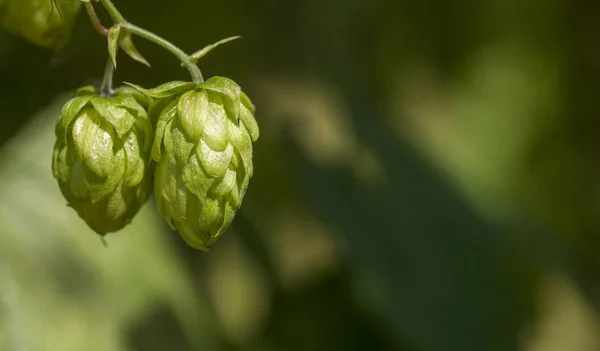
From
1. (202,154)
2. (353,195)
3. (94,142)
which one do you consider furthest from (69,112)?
(353,195)

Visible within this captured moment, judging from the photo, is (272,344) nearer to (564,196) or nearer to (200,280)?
(200,280)

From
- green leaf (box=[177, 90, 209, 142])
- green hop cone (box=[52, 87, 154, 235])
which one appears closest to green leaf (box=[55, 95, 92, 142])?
green hop cone (box=[52, 87, 154, 235])

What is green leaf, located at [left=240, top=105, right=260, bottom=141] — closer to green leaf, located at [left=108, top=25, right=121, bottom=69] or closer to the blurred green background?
green leaf, located at [left=108, top=25, right=121, bottom=69]

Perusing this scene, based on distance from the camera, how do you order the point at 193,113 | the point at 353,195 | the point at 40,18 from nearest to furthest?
the point at 193,113 → the point at 40,18 → the point at 353,195

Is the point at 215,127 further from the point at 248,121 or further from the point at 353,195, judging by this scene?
the point at 353,195

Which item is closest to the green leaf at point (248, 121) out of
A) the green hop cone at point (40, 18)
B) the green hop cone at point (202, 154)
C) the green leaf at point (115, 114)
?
the green hop cone at point (202, 154)

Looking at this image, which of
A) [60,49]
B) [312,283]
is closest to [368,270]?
[312,283]
